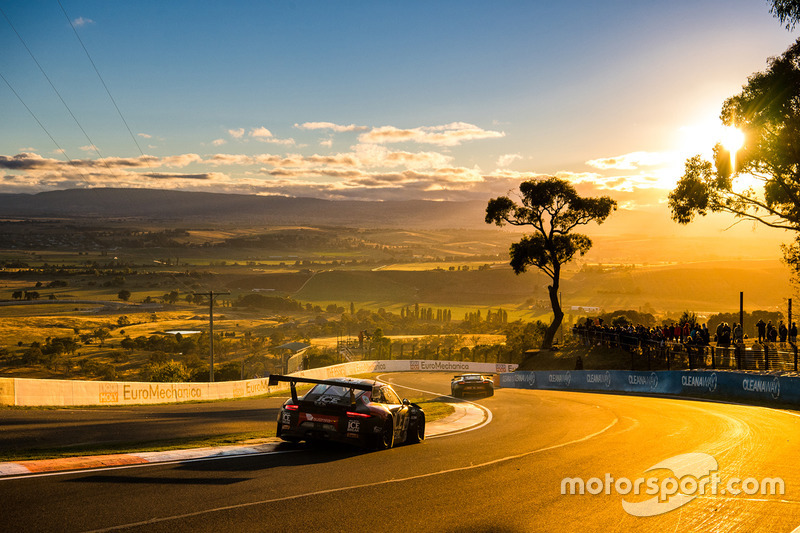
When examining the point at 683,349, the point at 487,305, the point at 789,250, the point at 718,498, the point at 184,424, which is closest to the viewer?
the point at 718,498

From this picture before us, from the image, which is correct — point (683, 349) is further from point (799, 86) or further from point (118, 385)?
point (118, 385)

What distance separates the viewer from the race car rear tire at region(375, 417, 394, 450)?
12.9 m

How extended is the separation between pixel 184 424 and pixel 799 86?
29443 millimetres

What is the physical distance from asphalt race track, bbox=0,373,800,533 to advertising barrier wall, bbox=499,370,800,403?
488 inches

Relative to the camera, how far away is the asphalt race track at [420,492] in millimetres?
7504

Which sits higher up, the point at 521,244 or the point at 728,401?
the point at 521,244

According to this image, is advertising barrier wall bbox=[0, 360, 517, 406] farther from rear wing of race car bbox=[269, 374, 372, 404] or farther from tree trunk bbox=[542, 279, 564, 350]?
tree trunk bbox=[542, 279, 564, 350]

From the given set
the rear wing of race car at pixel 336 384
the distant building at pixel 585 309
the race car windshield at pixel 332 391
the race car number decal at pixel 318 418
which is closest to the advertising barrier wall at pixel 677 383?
the rear wing of race car at pixel 336 384

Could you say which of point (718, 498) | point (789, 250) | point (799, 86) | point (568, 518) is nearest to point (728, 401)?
point (799, 86)

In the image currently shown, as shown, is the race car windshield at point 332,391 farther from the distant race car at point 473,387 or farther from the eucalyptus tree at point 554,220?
the eucalyptus tree at point 554,220

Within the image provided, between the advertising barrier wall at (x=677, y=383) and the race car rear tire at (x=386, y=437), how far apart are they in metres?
18.9

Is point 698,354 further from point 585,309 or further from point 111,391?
point 585,309

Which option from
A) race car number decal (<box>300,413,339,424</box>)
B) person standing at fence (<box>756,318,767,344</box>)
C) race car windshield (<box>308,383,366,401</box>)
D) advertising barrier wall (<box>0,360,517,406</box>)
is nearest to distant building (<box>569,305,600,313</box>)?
advertising barrier wall (<box>0,360,517,406</box>)

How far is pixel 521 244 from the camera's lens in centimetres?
5106
